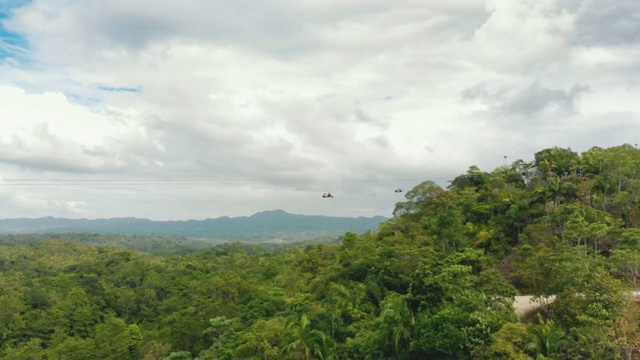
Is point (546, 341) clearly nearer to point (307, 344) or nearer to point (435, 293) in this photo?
point (435, 293)

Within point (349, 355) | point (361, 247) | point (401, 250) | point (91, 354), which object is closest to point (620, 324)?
point (349, 355)

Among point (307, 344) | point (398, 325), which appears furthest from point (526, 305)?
point (307, 344)

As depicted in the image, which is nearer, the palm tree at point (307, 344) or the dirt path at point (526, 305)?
the dirt path at point (526, 305)

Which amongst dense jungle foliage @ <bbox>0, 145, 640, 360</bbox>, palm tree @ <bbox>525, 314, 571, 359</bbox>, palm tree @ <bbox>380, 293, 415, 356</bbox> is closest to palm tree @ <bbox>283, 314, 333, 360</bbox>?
dense jungle foliage @ <bbox>0, 145, 640, 360</bbox>

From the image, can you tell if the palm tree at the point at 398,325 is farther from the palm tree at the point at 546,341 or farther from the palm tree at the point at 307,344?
the palm tree at the point at 546,341

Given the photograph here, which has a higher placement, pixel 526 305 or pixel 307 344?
pixel 526 305

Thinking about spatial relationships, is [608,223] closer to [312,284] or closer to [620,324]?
[620,324]

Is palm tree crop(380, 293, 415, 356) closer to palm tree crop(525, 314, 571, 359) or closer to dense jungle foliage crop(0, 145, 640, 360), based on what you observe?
dense jungle foliage crop(0, 145, 640, 360)

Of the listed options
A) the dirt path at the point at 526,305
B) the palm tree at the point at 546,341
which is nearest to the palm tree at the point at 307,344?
the dirt path at the point at 526,305
